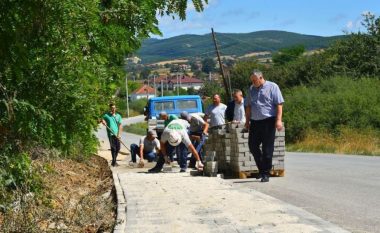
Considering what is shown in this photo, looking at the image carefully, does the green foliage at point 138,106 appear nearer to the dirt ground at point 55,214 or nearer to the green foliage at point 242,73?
the green foliage at point 242,73

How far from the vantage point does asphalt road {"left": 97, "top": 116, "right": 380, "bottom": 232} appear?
24.2ft

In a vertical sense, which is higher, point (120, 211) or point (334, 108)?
point (120, 211)

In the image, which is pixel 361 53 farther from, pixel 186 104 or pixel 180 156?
pixel 180 156

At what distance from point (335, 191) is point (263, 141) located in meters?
1.56

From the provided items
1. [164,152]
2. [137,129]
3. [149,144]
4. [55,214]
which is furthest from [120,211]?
[137,129]

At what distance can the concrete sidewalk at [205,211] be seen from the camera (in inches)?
245

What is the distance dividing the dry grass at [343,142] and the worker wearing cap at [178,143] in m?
10.7

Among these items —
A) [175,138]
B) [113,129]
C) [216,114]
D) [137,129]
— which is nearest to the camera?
[175,138]

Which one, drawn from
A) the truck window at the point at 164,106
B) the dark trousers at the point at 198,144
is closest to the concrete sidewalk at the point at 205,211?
the dark trousers at the point at 198,144

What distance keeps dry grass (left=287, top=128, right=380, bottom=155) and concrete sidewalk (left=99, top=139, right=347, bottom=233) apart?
14.4m

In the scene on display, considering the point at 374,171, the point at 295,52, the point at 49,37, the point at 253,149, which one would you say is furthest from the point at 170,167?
the point at 295,52

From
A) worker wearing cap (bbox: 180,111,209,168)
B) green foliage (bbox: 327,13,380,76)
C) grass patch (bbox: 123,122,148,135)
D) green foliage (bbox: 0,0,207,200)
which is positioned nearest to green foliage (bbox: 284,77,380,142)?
green foliage (bbox: 327,13,380,76)

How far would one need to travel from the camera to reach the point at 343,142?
29266 mm

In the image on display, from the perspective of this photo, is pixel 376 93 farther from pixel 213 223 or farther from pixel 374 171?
pixel 213 223
